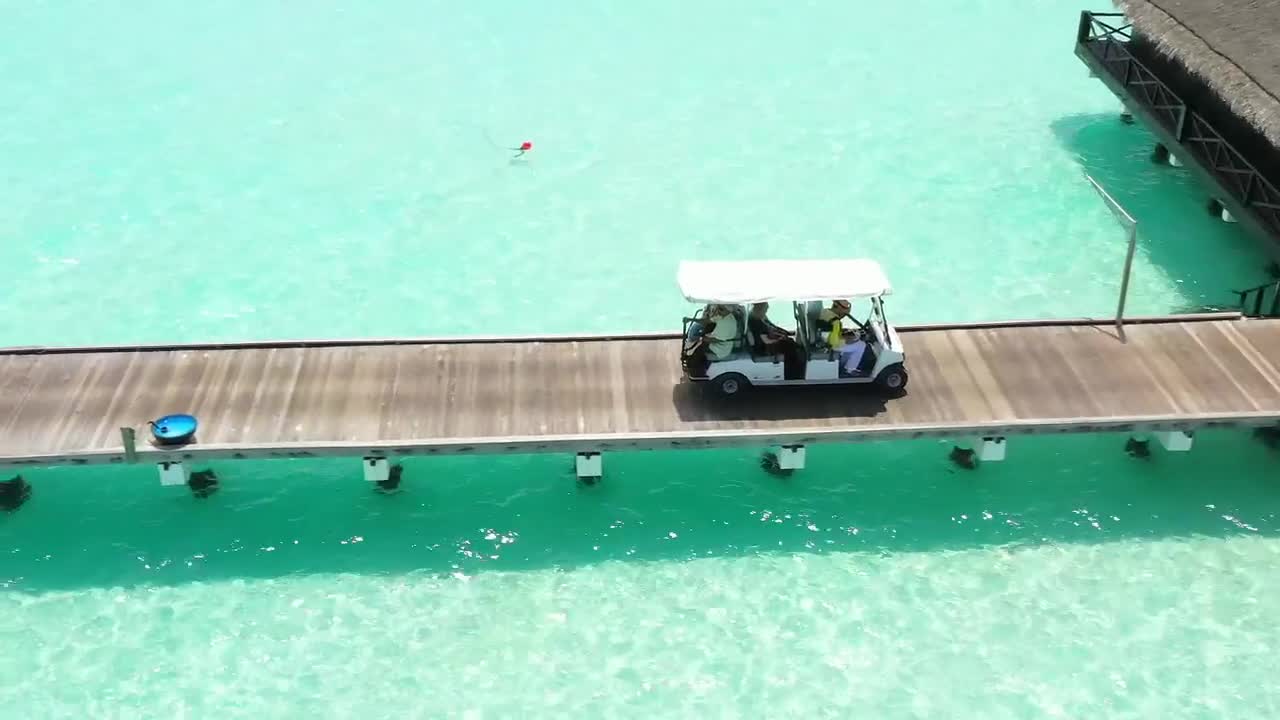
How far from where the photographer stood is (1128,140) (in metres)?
29.8

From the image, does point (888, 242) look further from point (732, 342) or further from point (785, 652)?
point (785, 652)

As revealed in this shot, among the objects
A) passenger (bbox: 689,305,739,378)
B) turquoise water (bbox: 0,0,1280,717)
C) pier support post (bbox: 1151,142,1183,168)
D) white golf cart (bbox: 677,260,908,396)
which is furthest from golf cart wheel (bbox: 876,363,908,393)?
pier support post (bbox: 1151,142,1183,168)

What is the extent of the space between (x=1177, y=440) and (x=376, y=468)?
1147cm

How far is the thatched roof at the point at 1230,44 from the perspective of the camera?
2133 centimetres

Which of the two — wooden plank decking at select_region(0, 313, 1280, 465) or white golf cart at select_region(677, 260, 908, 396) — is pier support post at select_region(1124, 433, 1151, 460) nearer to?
wooden plank decking at select_region(0, 313, 1280, 465)

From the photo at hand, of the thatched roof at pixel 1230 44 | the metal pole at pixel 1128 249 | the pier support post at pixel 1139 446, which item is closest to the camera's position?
the metal pole at pixel 1128 249

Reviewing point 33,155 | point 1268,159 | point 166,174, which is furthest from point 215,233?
point 1268,159

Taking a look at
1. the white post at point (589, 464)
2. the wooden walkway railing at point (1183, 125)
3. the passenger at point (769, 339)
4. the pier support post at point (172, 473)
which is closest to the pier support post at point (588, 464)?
the white post at point (589, 464)

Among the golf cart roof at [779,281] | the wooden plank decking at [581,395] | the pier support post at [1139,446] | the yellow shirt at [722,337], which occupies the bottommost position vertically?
the pier support post at [1139,446]

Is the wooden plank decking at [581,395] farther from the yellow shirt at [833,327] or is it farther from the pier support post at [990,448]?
the yellow shirt at [833,327]

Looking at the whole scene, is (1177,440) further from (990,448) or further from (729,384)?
(729,384)

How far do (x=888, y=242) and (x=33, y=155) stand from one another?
19.4 m

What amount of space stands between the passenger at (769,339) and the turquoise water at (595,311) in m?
2.01

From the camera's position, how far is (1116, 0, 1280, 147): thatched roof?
21328mm
